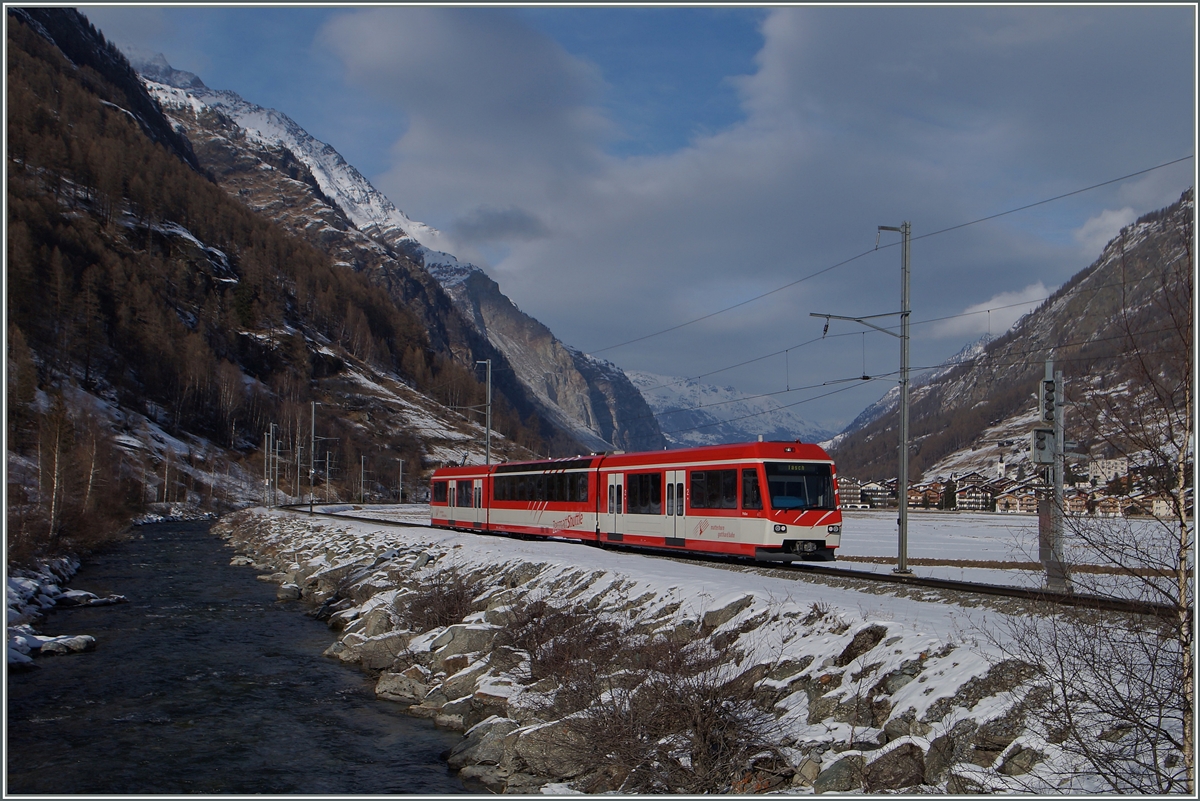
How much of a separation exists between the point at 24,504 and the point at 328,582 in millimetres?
14949

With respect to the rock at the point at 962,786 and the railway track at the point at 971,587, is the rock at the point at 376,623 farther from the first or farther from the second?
the rock at the point at 962,786

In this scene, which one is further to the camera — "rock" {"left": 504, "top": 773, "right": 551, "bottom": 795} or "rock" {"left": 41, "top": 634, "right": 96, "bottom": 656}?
"rock" {"left": 41, "top": 634, "right": 96, "bottom": 656}

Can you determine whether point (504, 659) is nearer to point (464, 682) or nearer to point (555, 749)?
point (464, 682)

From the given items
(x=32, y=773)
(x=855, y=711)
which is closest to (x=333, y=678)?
(x=32, y=773)

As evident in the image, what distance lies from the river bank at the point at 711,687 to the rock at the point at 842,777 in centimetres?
2

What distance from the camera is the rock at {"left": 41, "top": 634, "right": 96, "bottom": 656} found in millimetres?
22750

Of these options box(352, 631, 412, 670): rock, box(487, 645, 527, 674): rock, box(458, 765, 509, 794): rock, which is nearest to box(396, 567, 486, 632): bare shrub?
box(352, 631, 412, 670): rock

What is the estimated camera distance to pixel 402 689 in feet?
64.0

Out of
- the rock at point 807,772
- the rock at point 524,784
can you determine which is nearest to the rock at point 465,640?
the rock at point 524,784

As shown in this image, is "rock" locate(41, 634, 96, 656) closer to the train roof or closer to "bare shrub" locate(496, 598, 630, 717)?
"bare shrub" locate(496, 598, 630, 717)

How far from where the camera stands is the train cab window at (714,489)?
26.0 metres

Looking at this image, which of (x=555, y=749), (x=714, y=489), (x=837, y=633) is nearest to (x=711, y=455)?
(x=714, y=489)

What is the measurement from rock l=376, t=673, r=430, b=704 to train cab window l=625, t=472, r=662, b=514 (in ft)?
41.0

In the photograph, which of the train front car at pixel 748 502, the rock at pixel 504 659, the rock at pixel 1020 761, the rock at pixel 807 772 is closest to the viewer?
the rock at pixel 1020 761
